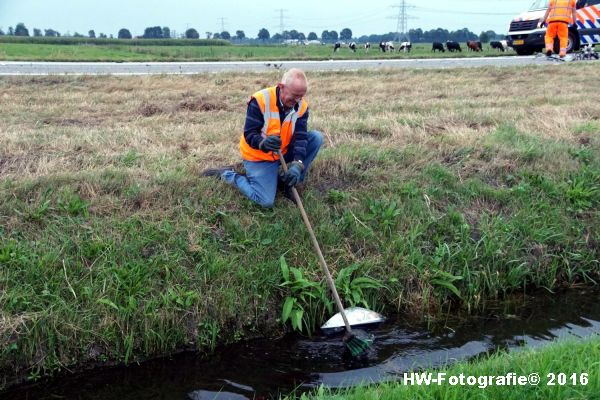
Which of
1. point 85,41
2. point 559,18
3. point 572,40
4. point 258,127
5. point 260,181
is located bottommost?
point 260,181

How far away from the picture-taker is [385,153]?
643 cm

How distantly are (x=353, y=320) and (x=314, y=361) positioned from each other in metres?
0.48

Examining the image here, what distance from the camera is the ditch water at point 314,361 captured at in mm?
4066

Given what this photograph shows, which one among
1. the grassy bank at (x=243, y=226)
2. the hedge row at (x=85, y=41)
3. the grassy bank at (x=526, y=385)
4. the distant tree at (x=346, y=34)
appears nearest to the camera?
the grassy bank at (x=526, y=385)

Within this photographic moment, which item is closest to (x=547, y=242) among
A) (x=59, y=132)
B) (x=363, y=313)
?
(x=363, y=313)

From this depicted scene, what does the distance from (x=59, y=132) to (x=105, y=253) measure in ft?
9.76

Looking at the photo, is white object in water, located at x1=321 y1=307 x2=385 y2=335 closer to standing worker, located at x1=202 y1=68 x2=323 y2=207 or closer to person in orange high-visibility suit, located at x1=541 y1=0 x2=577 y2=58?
standing worker, located at x1=202 y1=68 x2=323 y2=207

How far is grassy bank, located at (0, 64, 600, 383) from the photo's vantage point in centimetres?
439

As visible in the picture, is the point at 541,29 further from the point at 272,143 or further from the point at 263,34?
the point at 263,34

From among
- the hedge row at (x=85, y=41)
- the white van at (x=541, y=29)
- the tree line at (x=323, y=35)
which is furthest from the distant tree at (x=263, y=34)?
the white van at (x=541, y=29)

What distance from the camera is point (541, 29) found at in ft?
60.6

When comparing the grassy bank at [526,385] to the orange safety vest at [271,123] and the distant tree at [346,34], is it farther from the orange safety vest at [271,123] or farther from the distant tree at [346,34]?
the distant tree at [346,34]

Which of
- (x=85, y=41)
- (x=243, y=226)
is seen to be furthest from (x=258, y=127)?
(x=85, y=41)

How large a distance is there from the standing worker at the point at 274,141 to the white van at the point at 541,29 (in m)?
15.5
